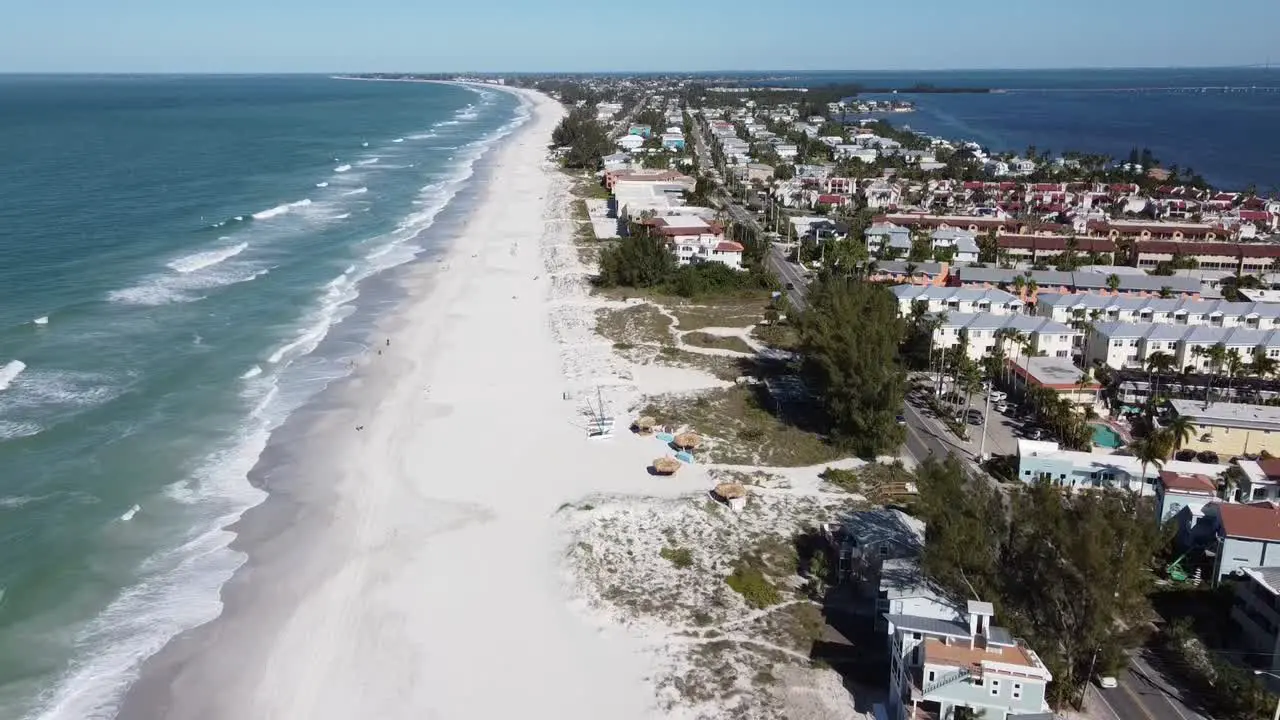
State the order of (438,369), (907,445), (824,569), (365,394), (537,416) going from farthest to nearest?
(438,369) → (365,394) → (537,416) → (907,445) → (824,569)

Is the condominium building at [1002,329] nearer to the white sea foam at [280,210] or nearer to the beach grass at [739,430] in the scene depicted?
the beach grass at [739,430]

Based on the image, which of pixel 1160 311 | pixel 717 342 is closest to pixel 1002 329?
pixel 1160 311

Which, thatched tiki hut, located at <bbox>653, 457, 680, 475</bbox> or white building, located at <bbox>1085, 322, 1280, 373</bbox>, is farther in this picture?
white building, located at <bbox>1085, 322, 1280, 373</bbox>

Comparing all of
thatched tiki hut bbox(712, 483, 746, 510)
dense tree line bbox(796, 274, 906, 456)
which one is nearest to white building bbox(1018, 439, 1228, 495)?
dense tree line bbox(796, 274, 906, 456)

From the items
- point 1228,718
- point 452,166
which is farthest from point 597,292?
point 452,166

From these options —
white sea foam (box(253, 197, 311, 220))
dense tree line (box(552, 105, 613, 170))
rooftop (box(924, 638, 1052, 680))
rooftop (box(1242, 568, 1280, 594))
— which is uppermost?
dense tree line (box(552, 105, 613, 170))

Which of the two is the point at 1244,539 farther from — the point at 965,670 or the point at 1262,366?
the point at 1262,366

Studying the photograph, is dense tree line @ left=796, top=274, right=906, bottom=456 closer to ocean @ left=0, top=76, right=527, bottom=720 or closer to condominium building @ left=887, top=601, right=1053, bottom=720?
condominium building @ left=887, top=601, right=1053, bottom=720

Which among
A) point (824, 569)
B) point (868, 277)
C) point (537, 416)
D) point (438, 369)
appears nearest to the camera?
point (824, 569)

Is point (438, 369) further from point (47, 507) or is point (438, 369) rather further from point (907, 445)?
point (907, 445)
